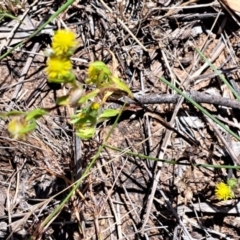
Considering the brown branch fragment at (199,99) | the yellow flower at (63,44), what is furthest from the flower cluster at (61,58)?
the brown branch fragment at (199,99)

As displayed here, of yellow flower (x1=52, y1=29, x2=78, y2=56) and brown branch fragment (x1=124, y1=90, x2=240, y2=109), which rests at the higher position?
brown branch fragment (x1=124, y1=90, x2=240, y2=109)

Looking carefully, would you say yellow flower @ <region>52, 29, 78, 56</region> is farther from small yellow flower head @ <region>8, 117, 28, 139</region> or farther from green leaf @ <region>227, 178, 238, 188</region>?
green leaf @ <region>227, 178, 238, 188</region>

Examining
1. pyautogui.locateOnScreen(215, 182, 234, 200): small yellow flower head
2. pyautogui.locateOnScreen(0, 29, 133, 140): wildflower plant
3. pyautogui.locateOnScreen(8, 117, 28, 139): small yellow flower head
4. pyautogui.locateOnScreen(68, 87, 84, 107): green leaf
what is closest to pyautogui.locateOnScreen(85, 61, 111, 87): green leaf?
pyautogui.locateOnScreen(0, 29, 133, 140): wildflower plant

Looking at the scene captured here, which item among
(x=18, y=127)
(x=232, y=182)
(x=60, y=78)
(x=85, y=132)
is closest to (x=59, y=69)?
Answer: (x=60, y=78)

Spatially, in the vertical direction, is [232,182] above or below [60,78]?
below

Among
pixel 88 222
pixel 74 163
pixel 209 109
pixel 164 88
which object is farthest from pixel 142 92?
pixel 88 222

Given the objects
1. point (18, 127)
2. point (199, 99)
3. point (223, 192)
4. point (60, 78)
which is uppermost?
point (199, 99)

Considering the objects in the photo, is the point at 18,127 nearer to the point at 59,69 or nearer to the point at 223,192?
the point at 59,69

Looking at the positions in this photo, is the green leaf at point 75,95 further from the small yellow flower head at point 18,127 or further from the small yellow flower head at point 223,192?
the small yellow flower head at point 223,192
